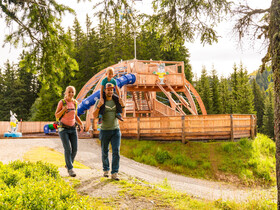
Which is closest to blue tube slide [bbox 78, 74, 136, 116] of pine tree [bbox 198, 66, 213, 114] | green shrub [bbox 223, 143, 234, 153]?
green shrub [bbox 223, 143, 234, 153]

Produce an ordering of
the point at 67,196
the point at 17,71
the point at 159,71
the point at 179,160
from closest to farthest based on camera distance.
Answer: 1. the point at 67,196
2. the point at 179,160
3. the point at 159,71
4. the point at 17,71

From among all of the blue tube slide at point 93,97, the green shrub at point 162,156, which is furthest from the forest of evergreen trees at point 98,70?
the green shrub at point 162,156

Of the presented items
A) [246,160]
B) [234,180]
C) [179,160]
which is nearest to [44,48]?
[179,160]

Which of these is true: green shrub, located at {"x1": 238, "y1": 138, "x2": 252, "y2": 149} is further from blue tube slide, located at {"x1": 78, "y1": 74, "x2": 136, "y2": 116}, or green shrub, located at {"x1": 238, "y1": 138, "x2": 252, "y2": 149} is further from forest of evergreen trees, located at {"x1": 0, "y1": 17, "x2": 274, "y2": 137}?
forest of evergreen trees, located at {"x1": 0, "y1": 17, "x2": 274, "y2": 137}

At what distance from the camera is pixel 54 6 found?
19.8 ft

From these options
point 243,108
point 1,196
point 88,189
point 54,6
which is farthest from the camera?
point 243,108

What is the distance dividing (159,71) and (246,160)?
994cm

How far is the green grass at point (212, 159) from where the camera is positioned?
37.9ft

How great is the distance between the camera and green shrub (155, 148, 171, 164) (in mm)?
12441

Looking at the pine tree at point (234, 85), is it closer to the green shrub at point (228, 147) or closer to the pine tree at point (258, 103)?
the pine tree at point (258, 103)

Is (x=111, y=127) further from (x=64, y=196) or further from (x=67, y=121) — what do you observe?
(x=64, y=196)

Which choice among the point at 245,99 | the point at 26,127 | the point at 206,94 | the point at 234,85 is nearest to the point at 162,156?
the point at 26,127

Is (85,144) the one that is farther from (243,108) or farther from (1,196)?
(243,108)

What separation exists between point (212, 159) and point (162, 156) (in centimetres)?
245
